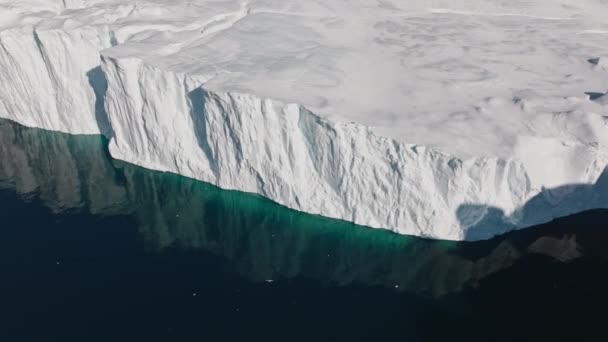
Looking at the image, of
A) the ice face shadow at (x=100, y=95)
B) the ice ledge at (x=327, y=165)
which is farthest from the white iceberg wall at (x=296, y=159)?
the ice face shadow at (x=100, y=95)

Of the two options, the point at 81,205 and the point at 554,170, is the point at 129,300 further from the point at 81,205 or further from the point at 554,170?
the point at 554,170

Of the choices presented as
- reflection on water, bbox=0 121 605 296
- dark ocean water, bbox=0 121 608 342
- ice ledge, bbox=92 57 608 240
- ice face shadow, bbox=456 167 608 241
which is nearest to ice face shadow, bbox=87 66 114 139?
reflection on water, bbox=0 121 605 296

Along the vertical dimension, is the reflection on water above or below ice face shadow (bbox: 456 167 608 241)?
below

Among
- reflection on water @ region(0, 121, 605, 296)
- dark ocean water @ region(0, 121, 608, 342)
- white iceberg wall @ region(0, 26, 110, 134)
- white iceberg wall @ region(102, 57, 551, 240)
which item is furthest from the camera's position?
white iceberg wall @ region(0, 26, 110, 134)

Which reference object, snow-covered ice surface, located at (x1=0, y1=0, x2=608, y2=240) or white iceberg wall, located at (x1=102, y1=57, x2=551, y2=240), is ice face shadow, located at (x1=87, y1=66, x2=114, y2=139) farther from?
white iceberg wall, located at (x1=102, y1=57, x2=551, y2=240)

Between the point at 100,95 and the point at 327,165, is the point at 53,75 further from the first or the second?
the point at 327,165

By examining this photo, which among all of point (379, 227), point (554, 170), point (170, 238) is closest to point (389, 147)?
point (379, 227)

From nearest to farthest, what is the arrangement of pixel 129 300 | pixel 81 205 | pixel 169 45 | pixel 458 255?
pixel 129 300
pixel 458 255
pixel 81 205
pixel 169 45

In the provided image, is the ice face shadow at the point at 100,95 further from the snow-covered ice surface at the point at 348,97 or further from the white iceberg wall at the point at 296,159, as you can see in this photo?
the white iceberg wall at the point at 296,159
